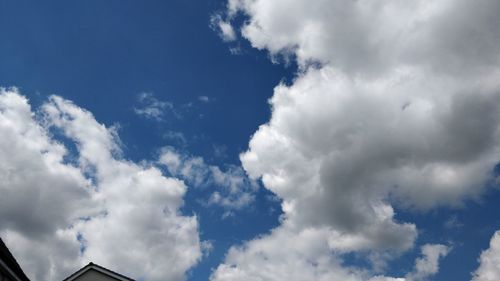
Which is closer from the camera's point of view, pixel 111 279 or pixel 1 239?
pixel 1 239

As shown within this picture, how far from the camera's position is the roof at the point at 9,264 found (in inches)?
810

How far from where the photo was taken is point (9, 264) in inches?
861

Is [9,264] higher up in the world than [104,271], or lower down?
lower down

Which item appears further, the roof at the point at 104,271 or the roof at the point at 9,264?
the roof at the point at 104,271

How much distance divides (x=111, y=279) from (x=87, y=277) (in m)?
1.85

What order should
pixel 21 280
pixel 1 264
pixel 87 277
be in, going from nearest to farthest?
pixel 1 264
pixel 21 280
pixel 87 277

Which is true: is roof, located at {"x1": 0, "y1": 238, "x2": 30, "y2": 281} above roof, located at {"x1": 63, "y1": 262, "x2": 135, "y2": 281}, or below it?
below

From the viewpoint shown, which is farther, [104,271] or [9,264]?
[104,271]

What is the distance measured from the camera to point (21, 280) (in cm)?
2475

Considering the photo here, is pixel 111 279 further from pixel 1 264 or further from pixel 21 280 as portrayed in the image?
pixel 1 264

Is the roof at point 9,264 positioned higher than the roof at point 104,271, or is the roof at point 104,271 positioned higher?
the roof at point 104,271

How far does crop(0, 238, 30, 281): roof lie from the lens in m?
20.6

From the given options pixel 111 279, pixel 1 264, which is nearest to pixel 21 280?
pixel 1 264

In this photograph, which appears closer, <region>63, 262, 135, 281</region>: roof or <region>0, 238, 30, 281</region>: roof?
<region>0, 238, 30, 281</region>: roof
